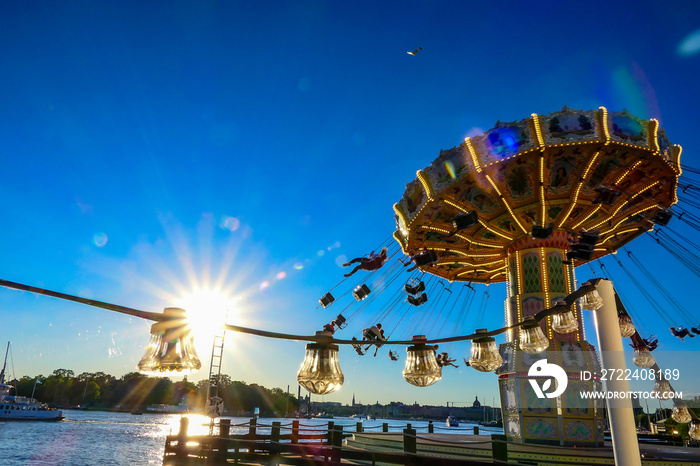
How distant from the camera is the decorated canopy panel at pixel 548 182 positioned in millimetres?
13086

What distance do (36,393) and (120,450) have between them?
102 m

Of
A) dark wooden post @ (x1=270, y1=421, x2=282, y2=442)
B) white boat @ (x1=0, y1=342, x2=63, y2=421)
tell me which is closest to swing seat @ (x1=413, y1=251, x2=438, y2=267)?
dark wooden post @ (x1=270, y1=421, x2=282, y2=442)

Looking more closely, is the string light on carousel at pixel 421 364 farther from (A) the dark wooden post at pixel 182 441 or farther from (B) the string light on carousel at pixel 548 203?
(A) the dark wooden post at pixel 182 441

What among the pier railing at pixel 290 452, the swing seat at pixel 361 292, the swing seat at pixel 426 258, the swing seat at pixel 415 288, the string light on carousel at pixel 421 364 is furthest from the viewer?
the swing seat at pixel 361 292

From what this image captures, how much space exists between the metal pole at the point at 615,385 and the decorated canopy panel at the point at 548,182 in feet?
29.6

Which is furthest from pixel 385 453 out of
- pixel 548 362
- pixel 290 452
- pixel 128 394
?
pixel 128 394

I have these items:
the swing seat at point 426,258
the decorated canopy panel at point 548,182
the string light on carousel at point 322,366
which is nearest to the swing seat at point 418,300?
the decorated canopy panel at point 548,182

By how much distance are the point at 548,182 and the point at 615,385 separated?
1086 cm

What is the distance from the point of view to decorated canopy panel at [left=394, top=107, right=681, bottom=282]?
515 inches

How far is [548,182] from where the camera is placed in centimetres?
1444

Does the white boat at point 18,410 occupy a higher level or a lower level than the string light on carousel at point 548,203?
lower

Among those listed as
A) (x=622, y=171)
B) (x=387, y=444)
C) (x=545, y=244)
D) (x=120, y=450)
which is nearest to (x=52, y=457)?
(x=120, y=450)

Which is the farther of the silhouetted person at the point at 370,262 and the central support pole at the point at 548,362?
the silhouetted person at the point at 370,262

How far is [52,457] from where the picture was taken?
35531 mm
